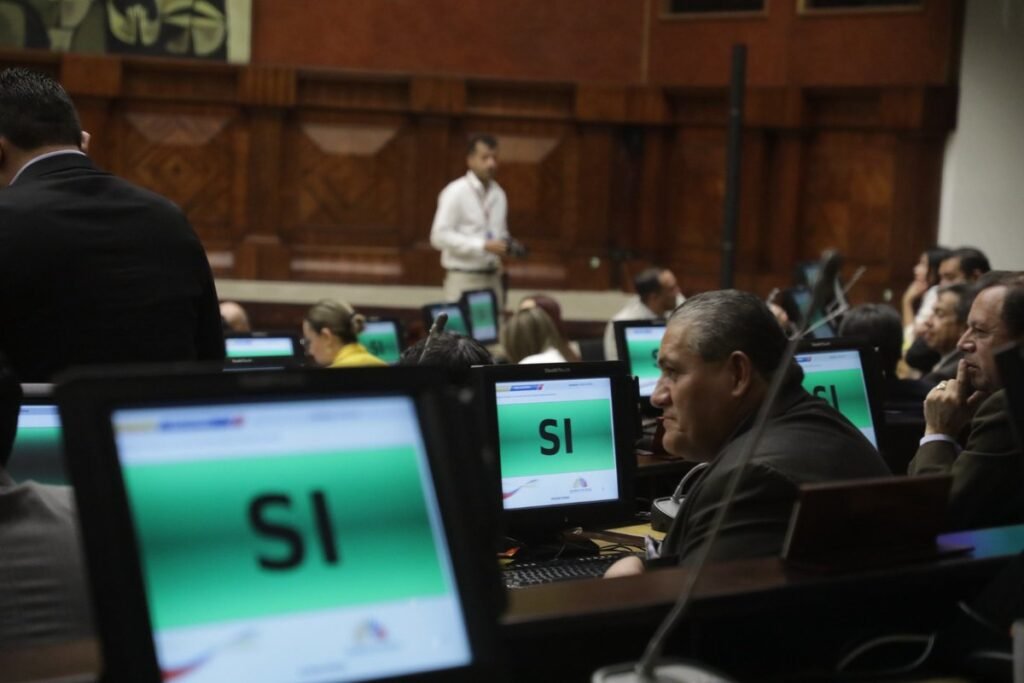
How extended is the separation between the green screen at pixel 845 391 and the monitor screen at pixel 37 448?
8.68 feet

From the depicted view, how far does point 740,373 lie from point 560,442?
131cm

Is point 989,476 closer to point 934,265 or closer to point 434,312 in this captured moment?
point 434,312

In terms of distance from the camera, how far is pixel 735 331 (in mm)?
2785

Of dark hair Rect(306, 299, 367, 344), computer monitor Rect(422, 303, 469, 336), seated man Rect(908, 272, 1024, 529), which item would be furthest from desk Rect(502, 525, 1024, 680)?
computer monitor Rect(422, 303, 469, 336)

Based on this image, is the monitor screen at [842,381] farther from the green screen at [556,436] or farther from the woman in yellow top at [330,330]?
the woman in yellow top at [330,330]

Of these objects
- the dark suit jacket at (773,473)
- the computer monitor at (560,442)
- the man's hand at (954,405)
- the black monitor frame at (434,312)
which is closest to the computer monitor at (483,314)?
the black monitor frame at (434,312)

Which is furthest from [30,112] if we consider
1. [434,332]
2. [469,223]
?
[469,223]

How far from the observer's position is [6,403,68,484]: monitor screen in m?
3.21

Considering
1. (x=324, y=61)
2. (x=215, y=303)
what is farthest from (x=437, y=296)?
(x=215, y=303)

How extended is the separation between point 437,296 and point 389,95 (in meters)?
1.73

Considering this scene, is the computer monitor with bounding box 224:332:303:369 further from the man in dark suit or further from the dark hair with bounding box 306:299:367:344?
the man in dark suit

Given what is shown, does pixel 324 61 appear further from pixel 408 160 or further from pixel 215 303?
pixel 215 303

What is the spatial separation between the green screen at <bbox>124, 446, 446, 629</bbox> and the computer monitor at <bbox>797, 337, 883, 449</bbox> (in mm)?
3520

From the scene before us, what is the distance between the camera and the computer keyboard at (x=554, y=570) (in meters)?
3.60
